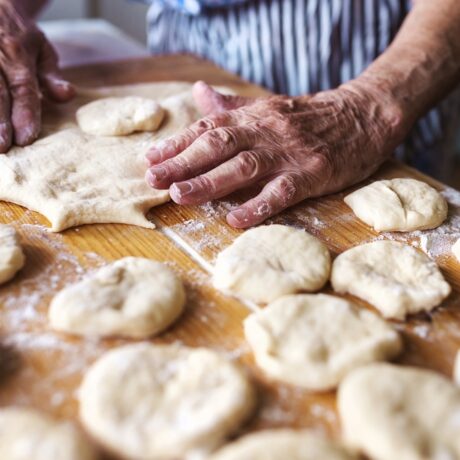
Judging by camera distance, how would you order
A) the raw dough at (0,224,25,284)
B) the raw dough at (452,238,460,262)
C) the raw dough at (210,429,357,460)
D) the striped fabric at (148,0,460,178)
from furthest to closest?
1. the striped fabric at (148,0,460,178)
2. the raw dough at (452,238,460,262)
3. the raw dough at (0,224,25,284)
4. the raw dough at (210,429,357,460)

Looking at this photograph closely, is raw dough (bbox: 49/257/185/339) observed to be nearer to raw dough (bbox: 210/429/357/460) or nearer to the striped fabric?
raw dough (bbox: 210/429/357/460)

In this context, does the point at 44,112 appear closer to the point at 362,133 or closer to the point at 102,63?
the point at 102,63

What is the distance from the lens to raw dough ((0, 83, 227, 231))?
4.67 feet

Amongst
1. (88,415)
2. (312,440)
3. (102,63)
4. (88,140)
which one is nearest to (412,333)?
(312,440)

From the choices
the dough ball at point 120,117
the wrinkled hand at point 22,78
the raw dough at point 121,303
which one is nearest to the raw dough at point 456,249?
the raw dough at point 121,303

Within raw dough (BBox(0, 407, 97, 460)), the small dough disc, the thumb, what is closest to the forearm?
the thumb

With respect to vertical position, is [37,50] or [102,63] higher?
[37,50]

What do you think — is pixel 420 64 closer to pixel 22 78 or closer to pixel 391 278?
pixel 391 278

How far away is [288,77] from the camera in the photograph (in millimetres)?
2461

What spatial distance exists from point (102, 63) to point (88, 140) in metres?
0.93

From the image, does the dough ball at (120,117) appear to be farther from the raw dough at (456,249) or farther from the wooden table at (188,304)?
the raw dough at (456,249)

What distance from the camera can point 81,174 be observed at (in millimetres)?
1549

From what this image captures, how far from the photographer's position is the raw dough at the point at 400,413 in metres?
0.85

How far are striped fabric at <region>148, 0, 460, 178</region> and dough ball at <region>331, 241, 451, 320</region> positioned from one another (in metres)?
1.19
